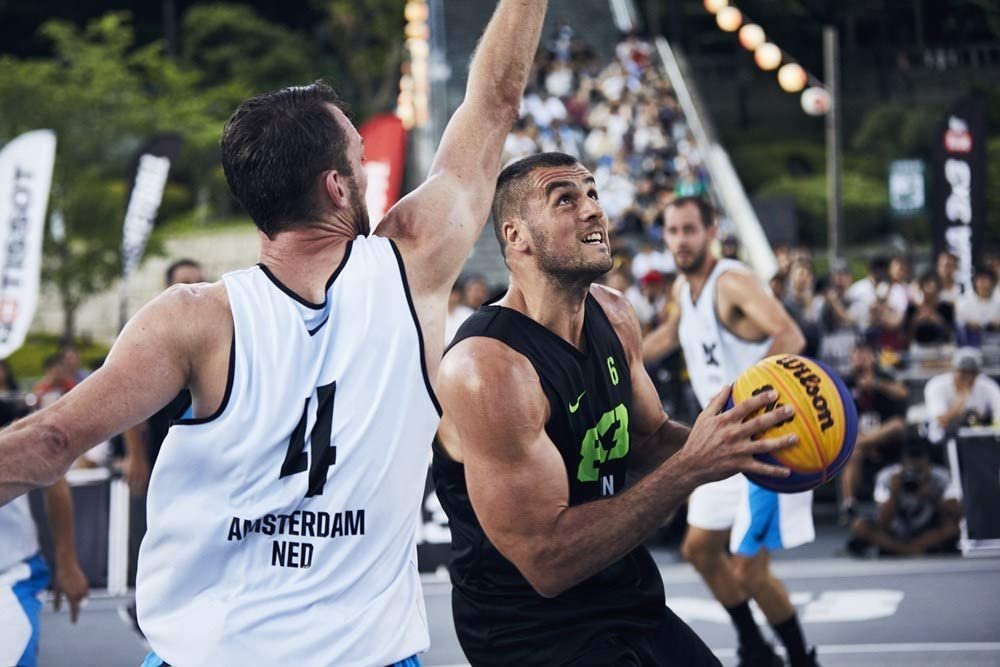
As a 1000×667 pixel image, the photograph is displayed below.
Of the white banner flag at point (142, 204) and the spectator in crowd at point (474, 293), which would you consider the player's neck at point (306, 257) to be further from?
the white banner flag at point (142, 204)

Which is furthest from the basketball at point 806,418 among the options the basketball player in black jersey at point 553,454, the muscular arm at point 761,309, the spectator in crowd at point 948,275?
the spectator in crowd at point 948,275

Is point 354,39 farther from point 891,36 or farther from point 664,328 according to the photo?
point 664,328

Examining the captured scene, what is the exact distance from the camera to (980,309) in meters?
13.7

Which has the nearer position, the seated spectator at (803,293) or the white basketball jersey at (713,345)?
the white basketball jersey at (713,345)

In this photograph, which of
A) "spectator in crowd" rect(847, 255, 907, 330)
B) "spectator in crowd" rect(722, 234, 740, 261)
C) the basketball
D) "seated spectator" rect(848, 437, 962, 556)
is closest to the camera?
the basketball

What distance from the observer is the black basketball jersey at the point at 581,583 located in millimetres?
3744

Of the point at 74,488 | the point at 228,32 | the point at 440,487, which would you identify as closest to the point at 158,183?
the point at 74,488

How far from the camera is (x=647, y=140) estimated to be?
22.6m

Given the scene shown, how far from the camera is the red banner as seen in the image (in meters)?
14.8

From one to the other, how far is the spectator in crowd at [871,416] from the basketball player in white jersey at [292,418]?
9210 mm

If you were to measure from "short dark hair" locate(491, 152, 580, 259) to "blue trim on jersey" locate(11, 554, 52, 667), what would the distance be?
7.29 ft

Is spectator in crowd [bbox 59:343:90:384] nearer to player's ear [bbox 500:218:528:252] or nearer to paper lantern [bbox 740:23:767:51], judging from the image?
player's ear [bbox 500:218:528:252]

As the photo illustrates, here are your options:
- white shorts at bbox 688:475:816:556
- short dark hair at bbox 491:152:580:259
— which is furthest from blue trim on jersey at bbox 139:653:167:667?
white shorts at bbox 688:475:816:556

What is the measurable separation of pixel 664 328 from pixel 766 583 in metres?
1.64
